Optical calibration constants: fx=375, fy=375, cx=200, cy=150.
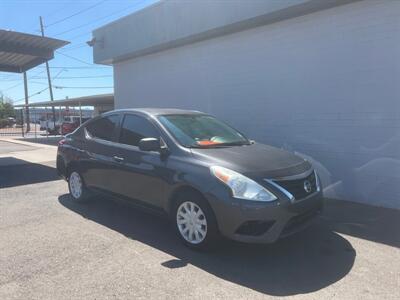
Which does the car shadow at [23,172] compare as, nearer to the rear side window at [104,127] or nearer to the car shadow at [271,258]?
the rear side window at [104,127]

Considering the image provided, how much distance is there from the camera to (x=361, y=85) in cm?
646

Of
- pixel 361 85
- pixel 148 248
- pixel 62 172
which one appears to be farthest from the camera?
pixel 62 172

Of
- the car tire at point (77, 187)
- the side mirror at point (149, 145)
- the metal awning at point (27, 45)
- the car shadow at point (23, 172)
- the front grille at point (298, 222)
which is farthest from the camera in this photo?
the metal awning at point (27, 45)

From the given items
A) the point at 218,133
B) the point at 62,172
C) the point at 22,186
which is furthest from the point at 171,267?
the point at 22,186

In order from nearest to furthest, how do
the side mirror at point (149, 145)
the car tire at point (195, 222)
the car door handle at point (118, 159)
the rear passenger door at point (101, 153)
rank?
the car tire at point (195, 222) → the side mirror at point (149, 145) → the car door handle at point (118, 159) → the rear passenger door at point (101, 153)

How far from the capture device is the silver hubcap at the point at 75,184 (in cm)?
646

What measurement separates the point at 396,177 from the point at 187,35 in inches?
228

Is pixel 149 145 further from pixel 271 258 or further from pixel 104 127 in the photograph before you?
pixel 271 258

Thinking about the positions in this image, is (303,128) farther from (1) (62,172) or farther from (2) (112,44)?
(2) (112,44)

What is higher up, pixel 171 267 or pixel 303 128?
pixel 303 128

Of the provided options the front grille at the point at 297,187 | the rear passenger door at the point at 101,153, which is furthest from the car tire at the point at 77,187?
the front grille at the point at 297,187

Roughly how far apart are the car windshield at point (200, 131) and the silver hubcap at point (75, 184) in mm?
2211

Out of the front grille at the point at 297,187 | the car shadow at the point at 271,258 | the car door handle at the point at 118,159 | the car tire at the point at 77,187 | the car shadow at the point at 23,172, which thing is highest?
the car door handle at the point at 118,159

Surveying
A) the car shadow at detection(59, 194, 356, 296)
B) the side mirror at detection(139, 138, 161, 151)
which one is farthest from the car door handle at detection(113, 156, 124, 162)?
the car shadow at detection(59, 194, 356, 296)
